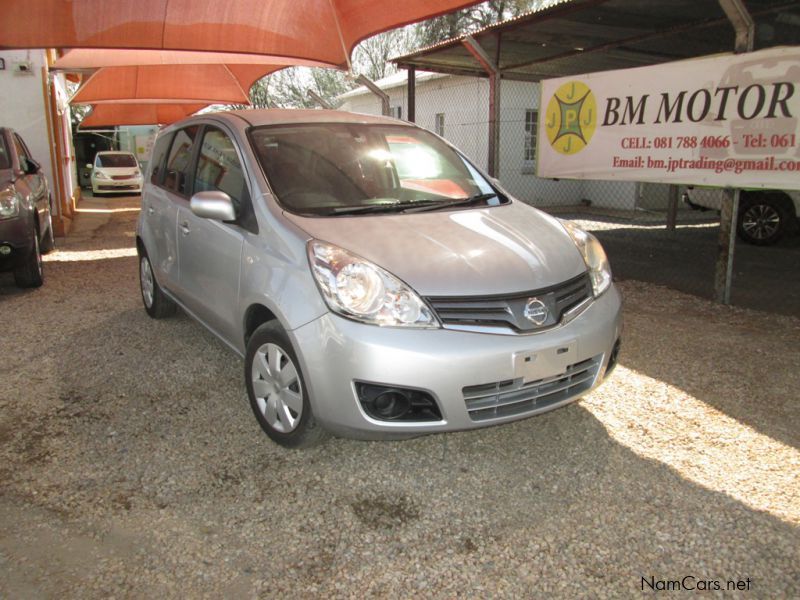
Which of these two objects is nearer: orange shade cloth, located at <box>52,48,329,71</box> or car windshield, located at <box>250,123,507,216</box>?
car windshield, located at <box>250,123,507,216</box>

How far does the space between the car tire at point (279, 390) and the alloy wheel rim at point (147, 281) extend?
254cm

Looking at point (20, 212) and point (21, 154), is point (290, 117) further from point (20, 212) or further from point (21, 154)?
point (21, 154)

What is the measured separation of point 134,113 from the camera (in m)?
16.2

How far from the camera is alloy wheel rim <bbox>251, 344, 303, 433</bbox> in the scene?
Answer: 3092mm

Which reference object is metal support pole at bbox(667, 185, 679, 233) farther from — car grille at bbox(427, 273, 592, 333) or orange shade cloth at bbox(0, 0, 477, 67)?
car grille at bbox(427, 273, 592, 333)

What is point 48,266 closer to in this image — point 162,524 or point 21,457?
point 21,457

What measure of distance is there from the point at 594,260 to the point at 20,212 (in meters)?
5.65

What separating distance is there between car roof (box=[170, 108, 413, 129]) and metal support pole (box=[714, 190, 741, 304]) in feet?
10.3

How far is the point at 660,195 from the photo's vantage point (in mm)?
15062

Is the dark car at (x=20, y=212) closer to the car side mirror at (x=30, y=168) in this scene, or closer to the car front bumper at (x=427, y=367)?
the car side mirror at (x=30, y=168)

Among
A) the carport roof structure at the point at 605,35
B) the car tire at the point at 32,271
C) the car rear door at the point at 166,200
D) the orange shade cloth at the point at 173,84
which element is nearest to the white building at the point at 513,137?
the carport roof structure at the point at 605,35

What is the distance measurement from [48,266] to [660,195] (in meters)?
12.8

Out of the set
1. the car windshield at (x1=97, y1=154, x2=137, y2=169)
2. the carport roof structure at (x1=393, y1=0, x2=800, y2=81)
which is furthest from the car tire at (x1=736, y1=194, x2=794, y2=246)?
the car windshield at (x1=97, y1=154, x2=137, y2=169)

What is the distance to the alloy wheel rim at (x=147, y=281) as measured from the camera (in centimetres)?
554
